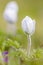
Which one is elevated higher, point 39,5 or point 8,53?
point 39,5

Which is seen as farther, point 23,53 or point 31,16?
point 31,16

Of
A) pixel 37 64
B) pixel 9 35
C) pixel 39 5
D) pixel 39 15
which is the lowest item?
pixel 37 64

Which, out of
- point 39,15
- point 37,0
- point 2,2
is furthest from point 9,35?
point 37,0

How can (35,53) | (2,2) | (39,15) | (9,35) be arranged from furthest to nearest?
(2,2), (39,15), (9,35), (35,53)

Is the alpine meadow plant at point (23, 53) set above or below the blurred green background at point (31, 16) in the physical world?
below

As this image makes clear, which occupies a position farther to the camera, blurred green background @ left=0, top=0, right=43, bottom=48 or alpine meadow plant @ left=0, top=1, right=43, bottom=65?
blurred green background @ left=0, top=0, right=43, bottom=48

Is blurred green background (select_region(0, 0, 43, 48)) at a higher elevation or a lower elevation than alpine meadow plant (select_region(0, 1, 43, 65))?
higher

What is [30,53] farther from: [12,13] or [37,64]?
[12,13]

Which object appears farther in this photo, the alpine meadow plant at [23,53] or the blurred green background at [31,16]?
the blurred green background at [31,16]
